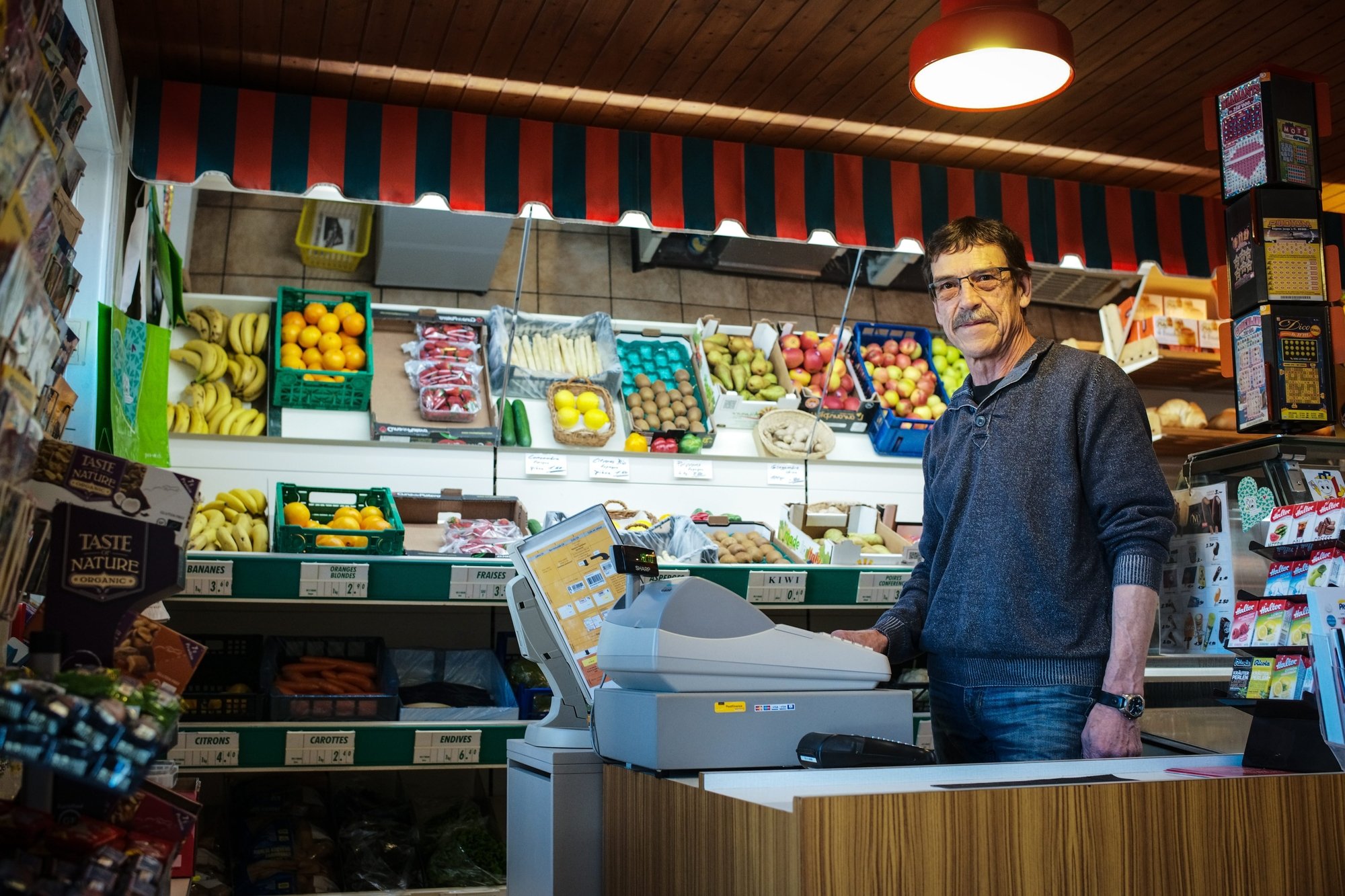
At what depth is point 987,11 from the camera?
3.48 metres

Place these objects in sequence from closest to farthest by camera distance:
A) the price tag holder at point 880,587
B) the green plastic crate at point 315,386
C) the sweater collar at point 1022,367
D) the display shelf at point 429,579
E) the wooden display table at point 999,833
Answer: the wooden display table at point 999,833 → the sweater collar at point 1022,367 → the display shelf at point 429,579 → the price tag holder at point 880,587 → the green plastic crate at point 315,386

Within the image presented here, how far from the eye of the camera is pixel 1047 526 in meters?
2.38

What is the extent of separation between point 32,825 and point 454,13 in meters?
3.52

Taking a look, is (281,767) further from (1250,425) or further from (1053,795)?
(1250,425)

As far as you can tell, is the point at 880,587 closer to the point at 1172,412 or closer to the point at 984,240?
the point at 984,240

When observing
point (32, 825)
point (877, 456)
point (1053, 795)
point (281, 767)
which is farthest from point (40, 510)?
point (877, 456)

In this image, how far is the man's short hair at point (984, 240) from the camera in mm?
2553

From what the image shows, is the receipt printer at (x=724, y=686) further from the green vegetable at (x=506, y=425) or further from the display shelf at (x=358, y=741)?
the green vegetable at (x=506, y=425)

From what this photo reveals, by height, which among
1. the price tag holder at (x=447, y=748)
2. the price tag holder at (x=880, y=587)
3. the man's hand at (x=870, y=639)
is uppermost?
the price tag holder at (x=880, y=587)

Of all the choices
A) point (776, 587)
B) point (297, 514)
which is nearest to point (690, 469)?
point (776, 587)

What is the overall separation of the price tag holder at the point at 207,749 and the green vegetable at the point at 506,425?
1971 mm

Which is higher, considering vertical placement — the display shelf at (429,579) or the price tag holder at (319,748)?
the display shelf at (429,579)

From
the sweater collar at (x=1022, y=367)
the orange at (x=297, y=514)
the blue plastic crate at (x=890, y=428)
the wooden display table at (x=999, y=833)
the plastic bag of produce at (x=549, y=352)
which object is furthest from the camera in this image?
the blue plastic crate at (x=890, y=428)

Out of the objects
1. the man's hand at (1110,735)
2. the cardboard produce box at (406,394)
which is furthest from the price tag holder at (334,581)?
the man's hand at (1110,735)
